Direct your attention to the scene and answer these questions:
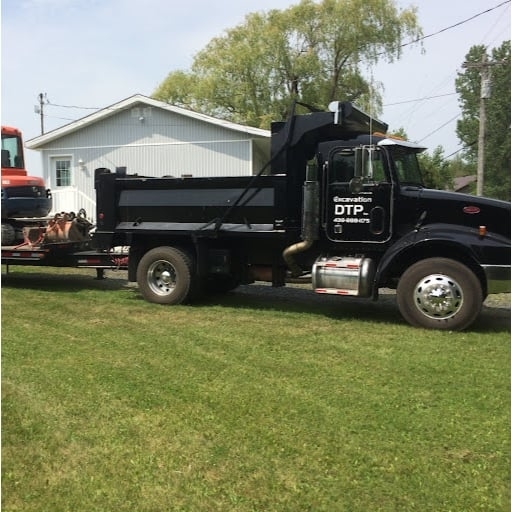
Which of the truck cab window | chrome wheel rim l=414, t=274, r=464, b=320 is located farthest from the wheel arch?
the truck cab window

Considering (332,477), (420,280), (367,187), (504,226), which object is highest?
(367,187)

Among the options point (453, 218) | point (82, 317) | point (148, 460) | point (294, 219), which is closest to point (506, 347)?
point (453, 218)

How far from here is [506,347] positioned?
251 inches

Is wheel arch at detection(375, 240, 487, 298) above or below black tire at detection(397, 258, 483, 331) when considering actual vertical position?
above

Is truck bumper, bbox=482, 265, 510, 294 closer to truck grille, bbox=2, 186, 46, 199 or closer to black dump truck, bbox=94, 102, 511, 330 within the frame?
black dump truck, bbox=94, 102, 511, 330

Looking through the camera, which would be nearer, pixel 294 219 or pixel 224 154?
pixel 294 219

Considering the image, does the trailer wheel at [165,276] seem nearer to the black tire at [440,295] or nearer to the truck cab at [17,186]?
the black tire at [440,295]

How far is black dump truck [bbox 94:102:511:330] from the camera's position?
7.11 m

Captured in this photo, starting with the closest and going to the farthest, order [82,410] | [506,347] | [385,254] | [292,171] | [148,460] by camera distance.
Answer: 1. [148,460]
2. [82,410]
3. [506,347]
4. [385,254]
5. [292,171]

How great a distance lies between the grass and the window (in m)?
13.7

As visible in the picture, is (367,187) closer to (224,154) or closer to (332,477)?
(332,477)

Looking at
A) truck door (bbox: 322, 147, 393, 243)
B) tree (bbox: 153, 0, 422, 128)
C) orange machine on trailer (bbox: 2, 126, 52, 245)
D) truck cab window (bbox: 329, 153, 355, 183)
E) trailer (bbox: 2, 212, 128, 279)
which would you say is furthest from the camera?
tree (bbox: 153, 0, 422, 128)

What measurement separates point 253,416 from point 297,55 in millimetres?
30727

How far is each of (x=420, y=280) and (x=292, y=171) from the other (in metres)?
2.27
